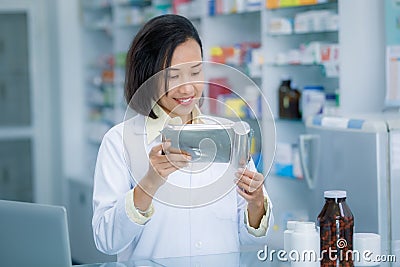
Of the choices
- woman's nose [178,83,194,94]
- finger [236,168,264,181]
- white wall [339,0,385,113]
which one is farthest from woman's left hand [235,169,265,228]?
white wall [339,0,385,113]

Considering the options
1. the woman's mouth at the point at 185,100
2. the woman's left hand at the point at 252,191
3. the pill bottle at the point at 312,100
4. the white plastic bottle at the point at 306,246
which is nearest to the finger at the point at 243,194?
the woman's left hand at the point at 252,191

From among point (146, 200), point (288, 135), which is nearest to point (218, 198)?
point (146, 200)

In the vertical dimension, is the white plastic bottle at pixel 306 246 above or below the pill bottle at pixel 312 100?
below

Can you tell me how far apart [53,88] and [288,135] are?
3.24 metres

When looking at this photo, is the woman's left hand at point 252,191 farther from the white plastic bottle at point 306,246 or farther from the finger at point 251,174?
the white plastic bottle at point 306,246

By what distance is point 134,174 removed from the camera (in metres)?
2.07

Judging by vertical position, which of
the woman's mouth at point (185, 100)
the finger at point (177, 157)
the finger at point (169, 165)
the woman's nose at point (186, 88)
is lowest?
the finger at point (169, 165)

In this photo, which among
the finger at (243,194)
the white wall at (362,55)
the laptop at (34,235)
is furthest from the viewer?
the white wall at (362,55)

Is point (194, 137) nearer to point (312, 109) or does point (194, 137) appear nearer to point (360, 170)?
point (360, 170)

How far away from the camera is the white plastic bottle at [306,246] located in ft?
6.55

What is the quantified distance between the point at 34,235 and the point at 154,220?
0.47m

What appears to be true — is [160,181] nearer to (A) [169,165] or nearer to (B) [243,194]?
(A) [169,165]

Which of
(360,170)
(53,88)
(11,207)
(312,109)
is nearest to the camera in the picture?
(11,207)

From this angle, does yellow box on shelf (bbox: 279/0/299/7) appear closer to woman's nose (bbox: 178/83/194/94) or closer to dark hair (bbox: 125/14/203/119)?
dark hair (bbox: 125/14/203/119)
